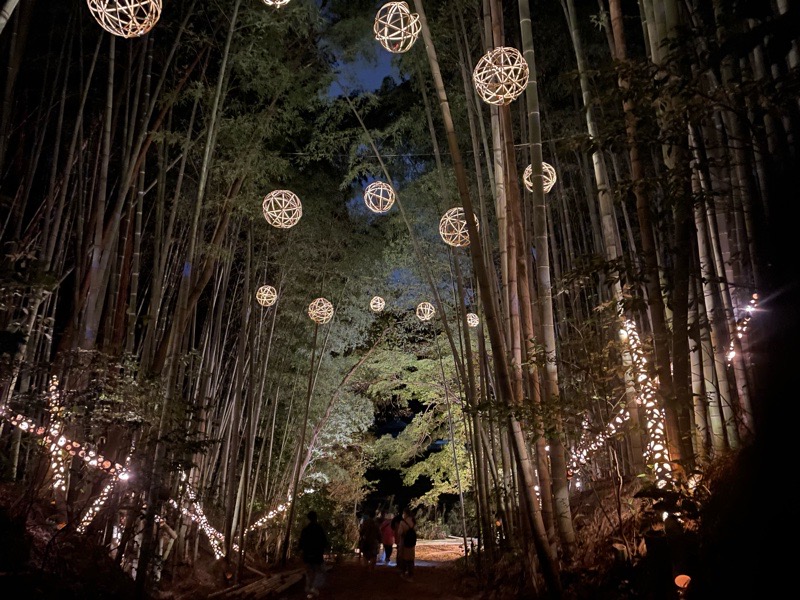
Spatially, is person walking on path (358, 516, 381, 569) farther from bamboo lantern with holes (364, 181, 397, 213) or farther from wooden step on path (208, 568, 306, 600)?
bamboo lantern with holes (364, 181, 397, 213)

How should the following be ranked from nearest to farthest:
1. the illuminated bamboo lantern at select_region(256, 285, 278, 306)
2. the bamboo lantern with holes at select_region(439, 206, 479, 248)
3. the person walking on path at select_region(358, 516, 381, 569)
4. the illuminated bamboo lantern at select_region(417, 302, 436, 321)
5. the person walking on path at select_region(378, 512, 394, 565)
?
1. the bamboo lantern with holes at select_region(439, 206, 479, 248)
2. the illuminated bamboo lantern at select_region(256, 285, 278, 306)
3. the person walking on path at select_region(358, 516, 381, 569)
4. the illuminated bamboo lantern at select_region(417, 302, 436, 321)
5. the person walking on path at select_region(378, 512, 394, 565)

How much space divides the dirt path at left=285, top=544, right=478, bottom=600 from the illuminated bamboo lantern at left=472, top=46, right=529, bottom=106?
3.63 m

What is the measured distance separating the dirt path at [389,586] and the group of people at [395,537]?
13 centimetres

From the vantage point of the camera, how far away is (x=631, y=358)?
306 centimetres

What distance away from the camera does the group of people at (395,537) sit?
602 centimetres

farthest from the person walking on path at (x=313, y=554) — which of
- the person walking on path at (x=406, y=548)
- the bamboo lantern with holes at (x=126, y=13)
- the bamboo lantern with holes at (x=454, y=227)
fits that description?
the bamboo lantern with holes at (x=126, y=13)

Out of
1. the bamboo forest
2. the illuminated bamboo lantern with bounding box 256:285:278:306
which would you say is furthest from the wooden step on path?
the illuminated bamboo lantern with bounding box 256:285:278:306

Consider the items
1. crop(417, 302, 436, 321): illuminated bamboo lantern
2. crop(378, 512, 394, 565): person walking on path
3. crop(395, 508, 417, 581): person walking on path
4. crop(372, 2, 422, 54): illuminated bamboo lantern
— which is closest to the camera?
crop(372, 2, 422, 54): illuminated bamboo lantern

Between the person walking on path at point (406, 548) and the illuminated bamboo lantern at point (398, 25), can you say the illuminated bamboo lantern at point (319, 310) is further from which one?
the illuminated bamboo lantern at point (398, 25)

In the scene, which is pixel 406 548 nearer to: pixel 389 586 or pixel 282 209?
pixel 389 586

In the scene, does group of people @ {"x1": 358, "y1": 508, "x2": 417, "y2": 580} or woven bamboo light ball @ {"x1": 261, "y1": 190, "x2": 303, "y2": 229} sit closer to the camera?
woven bamboo light ball @ {"x1": 261, "y1": 190, "x2": 303, "y2": 229}

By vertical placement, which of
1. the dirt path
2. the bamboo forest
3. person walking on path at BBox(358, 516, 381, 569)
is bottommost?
the dirt path

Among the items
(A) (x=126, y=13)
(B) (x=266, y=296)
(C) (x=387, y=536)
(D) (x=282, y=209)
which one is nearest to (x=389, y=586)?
(C) (x=387, y=536)

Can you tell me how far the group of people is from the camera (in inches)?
237
